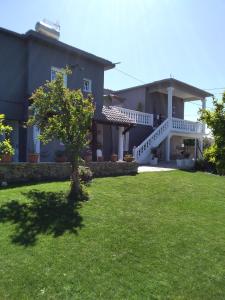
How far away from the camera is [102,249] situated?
25.5 ft

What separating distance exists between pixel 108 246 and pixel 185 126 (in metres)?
20.6

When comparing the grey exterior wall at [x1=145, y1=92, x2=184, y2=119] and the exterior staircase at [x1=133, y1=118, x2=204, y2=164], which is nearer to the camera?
the exterior staircase at [x1=133, y1=118, x2=204, y2=164]

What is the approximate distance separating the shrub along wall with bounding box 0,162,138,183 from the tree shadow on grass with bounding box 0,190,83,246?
2434mm

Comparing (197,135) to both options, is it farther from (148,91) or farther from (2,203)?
(2,203)

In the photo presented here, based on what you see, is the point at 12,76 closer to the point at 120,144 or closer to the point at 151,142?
the point at 120,144

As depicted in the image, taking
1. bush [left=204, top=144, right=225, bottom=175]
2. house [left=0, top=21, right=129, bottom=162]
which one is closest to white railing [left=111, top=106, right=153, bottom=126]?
house [left=0, top=21, right=129, bottom=162]

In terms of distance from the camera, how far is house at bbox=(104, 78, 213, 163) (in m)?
24.5

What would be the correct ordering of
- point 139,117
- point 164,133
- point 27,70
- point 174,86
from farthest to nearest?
point 174,86 → point 139,117 → point 164,133 → point 27,70

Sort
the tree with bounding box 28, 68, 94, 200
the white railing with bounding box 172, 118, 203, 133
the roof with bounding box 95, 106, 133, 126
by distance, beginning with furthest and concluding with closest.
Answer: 1. the white railing with bounding box 172, 118, 203, 133
2. the roof with bounding box 95, 106, 133, 126
3. the tree with bounding box 28, 68, 94, 200

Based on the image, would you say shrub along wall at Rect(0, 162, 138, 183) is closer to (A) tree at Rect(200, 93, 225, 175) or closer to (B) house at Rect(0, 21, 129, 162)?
(B) house at Rect(0, 21, 129, 162)

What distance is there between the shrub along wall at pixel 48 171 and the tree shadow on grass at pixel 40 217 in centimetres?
243

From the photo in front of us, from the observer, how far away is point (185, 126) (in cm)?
2744

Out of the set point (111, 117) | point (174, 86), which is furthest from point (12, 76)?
point (174, 86)

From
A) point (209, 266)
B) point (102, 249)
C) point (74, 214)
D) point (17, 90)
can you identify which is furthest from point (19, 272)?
point (17, 90)
